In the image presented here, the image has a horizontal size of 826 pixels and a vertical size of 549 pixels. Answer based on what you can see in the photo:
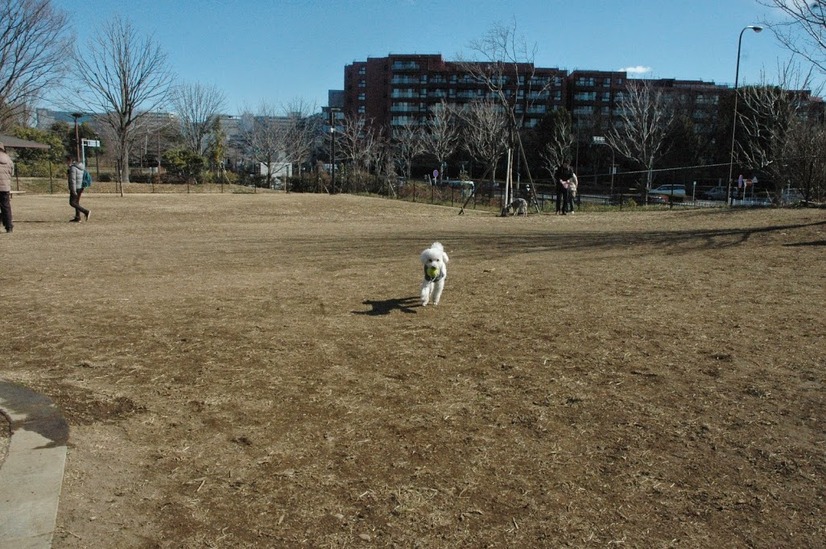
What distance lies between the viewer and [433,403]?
3.48 meters

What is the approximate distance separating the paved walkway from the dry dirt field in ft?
0.21

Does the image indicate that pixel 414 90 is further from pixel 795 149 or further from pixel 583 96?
pixel 795 149

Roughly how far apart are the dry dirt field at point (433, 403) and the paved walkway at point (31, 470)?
64 millimetres

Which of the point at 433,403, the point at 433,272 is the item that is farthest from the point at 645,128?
the point at 433,403

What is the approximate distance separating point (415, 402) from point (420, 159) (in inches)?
2728

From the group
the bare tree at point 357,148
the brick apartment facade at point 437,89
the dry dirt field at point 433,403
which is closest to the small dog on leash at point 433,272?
the dry dirt field at point 433,403

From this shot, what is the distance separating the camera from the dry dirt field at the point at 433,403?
2.36m

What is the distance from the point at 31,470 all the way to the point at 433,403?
1.96 metres

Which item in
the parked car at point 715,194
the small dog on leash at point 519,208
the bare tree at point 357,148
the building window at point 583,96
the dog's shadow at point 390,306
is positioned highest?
the building window at point 583,96

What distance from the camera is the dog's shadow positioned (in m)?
5.67

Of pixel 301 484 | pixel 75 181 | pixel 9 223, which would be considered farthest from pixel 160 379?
pixel 75 181

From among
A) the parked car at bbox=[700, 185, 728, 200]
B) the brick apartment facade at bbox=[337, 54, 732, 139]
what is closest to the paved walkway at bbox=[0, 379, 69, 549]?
the parked car at bbox=[700, 185, 728, 200]

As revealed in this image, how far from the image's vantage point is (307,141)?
203ft

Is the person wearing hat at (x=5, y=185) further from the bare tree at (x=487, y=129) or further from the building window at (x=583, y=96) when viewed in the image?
the building window at (x=583, y=96)
